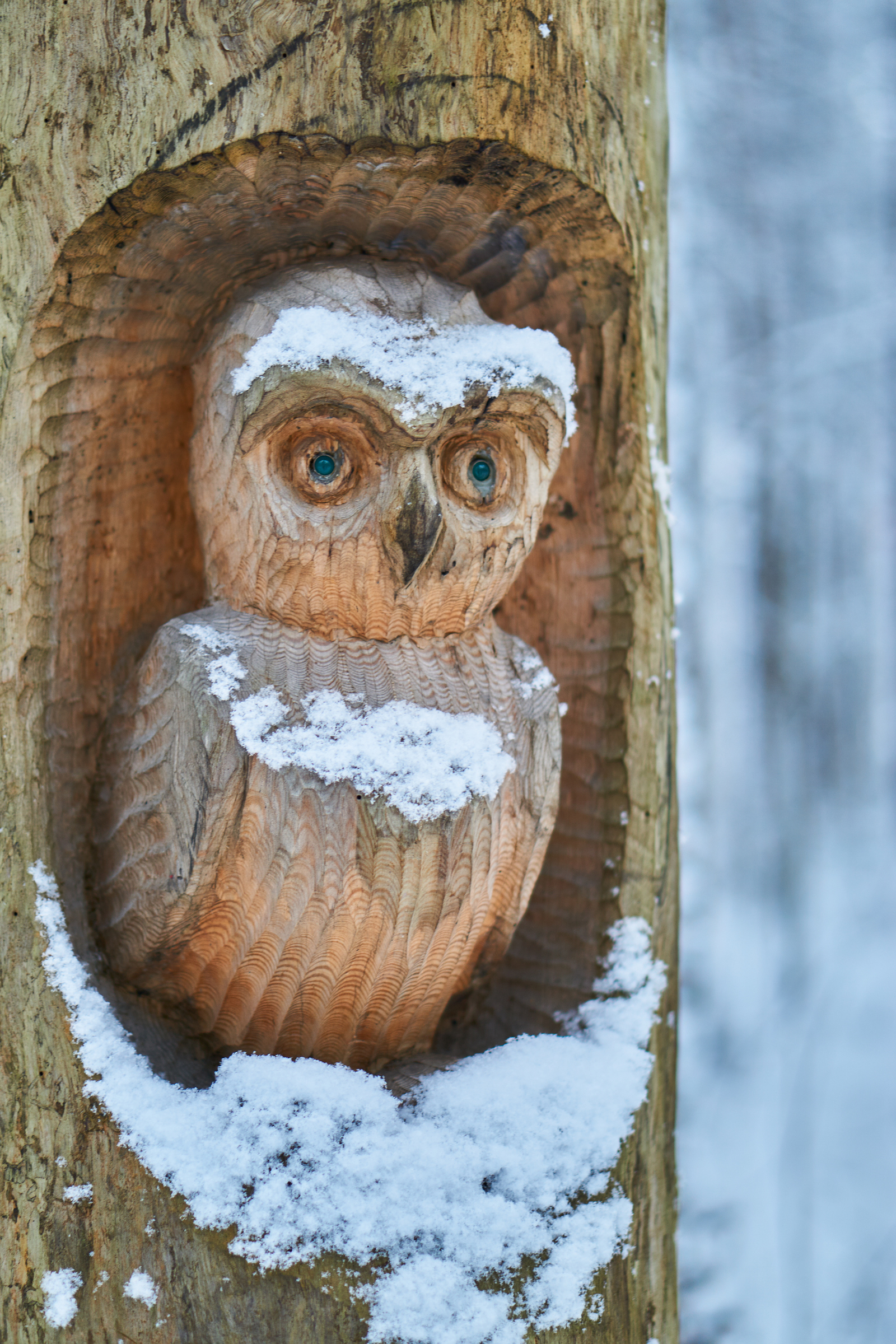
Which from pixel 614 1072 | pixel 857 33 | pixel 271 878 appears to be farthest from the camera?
pixel 857 33

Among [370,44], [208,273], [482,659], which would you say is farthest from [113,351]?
[482,659]

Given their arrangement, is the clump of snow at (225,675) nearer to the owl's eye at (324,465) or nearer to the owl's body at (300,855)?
the owl's body at (300,855)

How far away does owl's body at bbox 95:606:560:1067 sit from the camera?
96 cm

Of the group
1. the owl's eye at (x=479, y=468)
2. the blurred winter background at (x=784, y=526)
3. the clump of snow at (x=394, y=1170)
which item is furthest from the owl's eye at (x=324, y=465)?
the blurred winter background at (x=784, y=526)

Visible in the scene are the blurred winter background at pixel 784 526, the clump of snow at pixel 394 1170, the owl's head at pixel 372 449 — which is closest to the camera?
the clump of snow at pixel 394 1170

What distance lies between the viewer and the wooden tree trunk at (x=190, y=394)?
93 centimetres

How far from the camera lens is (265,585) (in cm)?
106

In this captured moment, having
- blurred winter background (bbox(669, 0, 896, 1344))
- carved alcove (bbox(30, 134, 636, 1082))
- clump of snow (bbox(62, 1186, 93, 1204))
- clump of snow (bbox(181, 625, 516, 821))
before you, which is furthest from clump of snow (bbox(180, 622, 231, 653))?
blurred winter background (bbox(669, 0, 896, 1344))

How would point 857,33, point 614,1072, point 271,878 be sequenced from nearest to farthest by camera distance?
point 271,878, point 614,1072, point 857,33

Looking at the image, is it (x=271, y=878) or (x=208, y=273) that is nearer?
(x=271, y=878)

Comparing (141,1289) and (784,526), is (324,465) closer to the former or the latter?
(141,1289)

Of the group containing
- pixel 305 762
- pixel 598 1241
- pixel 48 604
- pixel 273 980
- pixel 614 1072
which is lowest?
pixel 598 1241

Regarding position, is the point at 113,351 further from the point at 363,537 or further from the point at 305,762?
the point at 305,762

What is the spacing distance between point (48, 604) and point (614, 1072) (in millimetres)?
759
